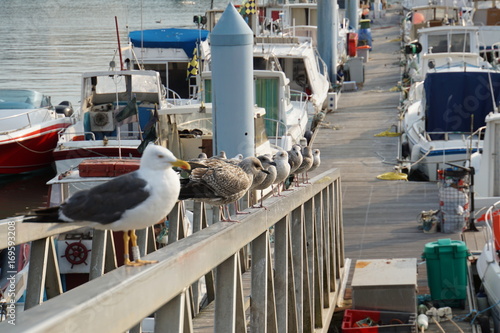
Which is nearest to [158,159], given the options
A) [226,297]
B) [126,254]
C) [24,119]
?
[126,254]

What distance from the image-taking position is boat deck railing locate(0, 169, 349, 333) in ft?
11.9

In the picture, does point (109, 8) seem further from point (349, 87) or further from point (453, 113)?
point (453, 113)

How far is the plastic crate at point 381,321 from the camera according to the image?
9.57 metres

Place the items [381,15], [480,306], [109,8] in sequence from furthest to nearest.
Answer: [109,8], [381,15], [480,306]

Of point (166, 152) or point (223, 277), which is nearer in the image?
point (166, 152)

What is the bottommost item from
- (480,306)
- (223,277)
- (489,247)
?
(480,306)

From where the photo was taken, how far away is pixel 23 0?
287ft

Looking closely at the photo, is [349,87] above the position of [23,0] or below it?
below

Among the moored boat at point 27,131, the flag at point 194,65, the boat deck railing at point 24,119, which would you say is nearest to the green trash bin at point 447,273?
the flag at point 194,65

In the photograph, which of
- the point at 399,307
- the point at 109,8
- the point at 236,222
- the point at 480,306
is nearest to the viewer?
the point at 236,222

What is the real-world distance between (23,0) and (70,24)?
28.5m

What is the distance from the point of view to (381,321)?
9.92 m

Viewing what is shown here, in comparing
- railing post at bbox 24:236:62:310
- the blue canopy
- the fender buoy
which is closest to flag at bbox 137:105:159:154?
railing post at bbox 24:236:62:310

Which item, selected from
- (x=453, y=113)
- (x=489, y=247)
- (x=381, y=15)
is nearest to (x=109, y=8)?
(x=381, y=15)
